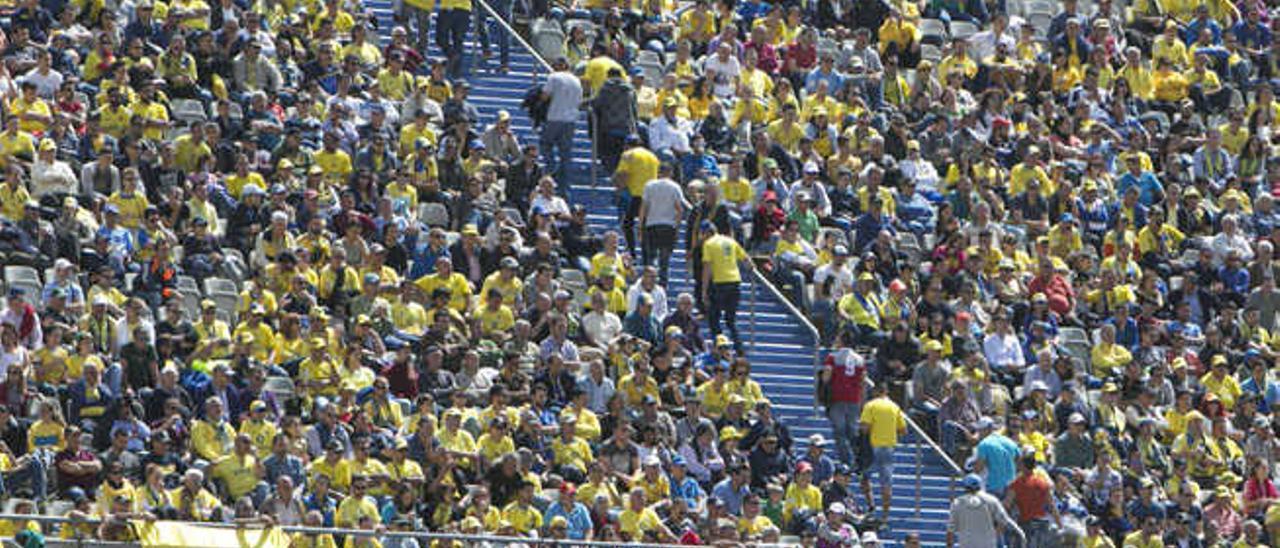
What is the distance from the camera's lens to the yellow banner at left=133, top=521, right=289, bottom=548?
33000 millimetres

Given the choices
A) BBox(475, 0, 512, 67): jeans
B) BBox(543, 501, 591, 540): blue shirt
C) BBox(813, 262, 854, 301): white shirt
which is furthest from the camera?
BBox(475, 0, 512, 67): jeans

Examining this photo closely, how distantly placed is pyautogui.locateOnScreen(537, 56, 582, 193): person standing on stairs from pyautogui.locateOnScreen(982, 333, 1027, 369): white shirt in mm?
4348

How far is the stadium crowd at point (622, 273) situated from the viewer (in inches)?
1419

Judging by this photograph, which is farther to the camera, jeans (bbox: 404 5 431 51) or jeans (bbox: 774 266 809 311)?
jeans (bbox: 404 5 431 51)

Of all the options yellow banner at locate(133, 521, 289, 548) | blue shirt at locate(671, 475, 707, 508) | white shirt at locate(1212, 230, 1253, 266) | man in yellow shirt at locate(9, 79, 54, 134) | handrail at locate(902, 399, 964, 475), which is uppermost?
man in yellow shirt at locate(9, 79, 54, 134)

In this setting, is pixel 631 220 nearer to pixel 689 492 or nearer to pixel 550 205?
pixel 550 205

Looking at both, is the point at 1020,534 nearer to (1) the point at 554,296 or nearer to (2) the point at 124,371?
(1) the point at 554,296

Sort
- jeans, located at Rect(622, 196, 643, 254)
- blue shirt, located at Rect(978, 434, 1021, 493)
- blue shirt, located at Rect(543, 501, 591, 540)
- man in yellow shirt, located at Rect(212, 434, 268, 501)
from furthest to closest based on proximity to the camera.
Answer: jeans, located at Rect(622, 196, 643, 254), blue shirt, located at Rect(978, 434, 1021, 493), blue shirt, located at Rect(543, 501, 591, 540), man in yellow shirt, located at Rect(212, 434, 268, 501)

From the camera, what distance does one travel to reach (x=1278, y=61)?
159 feet

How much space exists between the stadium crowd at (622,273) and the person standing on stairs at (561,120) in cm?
4

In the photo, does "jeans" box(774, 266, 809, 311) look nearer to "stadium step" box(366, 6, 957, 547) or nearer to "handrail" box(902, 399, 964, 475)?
"stadium step" box(366, 6, 957, 547)

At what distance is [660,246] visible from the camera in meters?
40.8

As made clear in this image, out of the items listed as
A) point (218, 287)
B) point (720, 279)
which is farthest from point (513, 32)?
point (218, 287)

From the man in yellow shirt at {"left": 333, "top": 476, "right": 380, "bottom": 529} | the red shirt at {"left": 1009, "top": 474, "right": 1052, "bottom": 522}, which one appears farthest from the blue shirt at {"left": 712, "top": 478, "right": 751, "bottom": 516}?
the man in yellow shirt at {"left": 333, "top": 476, "right": 380, "bottom": 529}
